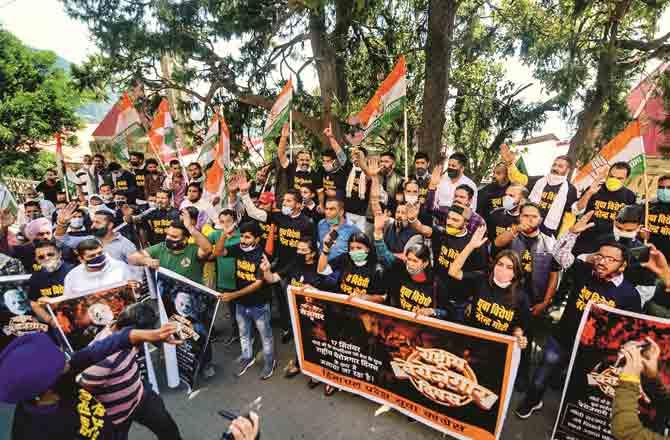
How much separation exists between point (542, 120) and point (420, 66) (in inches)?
157

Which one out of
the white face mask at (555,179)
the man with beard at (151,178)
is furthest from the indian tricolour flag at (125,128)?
the white face mask at (555,179)

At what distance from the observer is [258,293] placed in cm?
445

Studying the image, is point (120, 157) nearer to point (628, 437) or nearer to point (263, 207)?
point (263, 207)

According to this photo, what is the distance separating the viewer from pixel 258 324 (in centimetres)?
449

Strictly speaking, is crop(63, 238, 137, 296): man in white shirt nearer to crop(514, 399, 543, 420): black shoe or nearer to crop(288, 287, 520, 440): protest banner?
crop(288, 287, 520, 440): protest banner

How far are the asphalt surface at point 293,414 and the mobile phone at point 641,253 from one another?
5.40ft

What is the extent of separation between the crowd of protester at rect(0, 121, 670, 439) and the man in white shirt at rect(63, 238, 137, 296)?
0.01 metres

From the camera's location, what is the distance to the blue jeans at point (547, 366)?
355 centimetres

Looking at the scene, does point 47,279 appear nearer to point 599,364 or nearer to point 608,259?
point 599,364

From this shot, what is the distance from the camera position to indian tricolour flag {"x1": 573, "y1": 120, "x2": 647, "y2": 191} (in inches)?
184

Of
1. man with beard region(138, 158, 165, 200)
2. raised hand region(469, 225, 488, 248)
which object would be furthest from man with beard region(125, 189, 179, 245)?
raised hand region(469, 225, 488, 248)

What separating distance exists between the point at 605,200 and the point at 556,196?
544mm

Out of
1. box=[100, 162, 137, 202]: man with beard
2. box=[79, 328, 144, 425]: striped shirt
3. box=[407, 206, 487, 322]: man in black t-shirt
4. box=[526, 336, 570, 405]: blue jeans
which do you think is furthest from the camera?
box=[100, 162, 137, 202]: man with beard

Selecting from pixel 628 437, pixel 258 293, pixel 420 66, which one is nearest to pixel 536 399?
pixel 628 437
